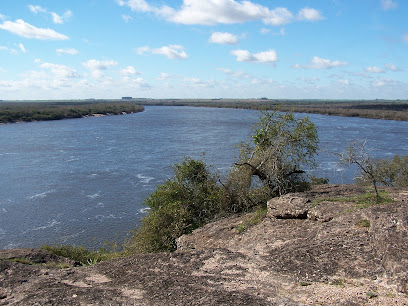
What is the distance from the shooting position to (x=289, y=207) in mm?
12469

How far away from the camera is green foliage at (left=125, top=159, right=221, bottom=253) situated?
1486cm

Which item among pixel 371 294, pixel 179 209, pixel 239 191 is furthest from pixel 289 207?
pixel 371 294

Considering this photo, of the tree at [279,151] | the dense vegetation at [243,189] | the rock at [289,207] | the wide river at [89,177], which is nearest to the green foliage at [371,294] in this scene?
the rock at [289,207]

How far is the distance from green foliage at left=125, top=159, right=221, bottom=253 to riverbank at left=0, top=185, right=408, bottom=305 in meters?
4.43

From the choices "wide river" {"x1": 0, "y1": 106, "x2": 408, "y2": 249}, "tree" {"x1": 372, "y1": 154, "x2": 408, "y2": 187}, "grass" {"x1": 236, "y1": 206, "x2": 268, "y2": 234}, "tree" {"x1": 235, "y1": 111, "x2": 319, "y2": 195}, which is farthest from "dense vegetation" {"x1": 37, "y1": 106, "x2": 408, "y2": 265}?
"tree" {"x1": 372, "y1": 154, "x2": 408, "y2": 187}

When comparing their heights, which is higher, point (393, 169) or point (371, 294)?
point (371, 294)

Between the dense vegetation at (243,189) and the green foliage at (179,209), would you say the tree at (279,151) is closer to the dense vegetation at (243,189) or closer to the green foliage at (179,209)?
the dense vegetation at (243,189)

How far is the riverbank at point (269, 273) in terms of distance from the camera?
7.16 m

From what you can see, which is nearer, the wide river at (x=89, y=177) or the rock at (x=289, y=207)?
the rock at (x=289, y=207)

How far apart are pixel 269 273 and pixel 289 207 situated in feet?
14.3

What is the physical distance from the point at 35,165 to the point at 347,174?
99.7ft

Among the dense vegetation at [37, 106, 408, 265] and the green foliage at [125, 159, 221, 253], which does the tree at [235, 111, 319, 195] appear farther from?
the green foliage at [125, 159, 221, 253]

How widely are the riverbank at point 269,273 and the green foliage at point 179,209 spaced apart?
14.5ft

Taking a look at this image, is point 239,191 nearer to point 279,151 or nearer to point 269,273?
point 279,151
